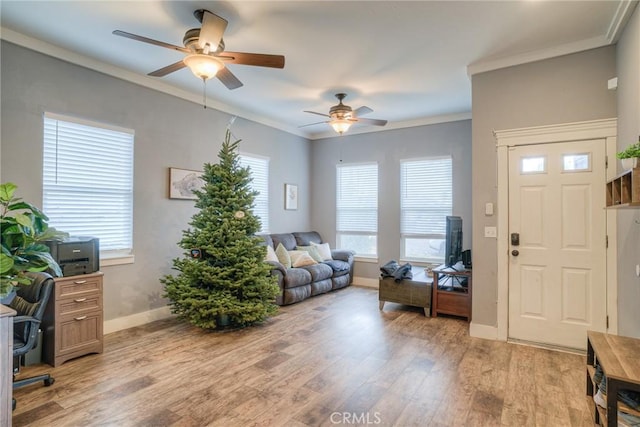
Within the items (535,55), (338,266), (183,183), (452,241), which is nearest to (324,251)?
(338,266)

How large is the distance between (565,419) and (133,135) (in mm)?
4761

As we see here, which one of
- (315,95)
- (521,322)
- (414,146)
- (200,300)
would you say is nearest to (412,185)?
(414,146)

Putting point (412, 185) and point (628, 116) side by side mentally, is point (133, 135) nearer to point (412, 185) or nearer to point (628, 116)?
point (412, 185)

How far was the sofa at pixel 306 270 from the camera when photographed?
490 cm

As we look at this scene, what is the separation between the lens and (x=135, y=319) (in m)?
4.04

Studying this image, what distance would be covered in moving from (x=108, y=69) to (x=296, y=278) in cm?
343

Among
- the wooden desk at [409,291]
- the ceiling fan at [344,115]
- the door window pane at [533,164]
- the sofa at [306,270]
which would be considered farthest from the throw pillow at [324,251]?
the door window pane at [533,164]

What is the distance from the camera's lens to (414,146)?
6016mm

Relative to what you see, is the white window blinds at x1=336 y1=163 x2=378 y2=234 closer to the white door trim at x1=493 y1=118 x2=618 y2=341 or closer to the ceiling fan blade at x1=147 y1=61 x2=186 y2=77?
the white door trim at x1=493 y1=118 x2=618 y2=341

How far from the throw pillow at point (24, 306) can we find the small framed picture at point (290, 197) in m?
4.13

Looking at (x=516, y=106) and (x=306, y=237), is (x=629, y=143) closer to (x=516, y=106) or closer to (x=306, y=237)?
(x=516, y=106)

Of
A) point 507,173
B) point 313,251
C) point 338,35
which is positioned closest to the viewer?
point 338,35

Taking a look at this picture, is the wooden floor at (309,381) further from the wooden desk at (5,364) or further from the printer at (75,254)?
the printer at (75,254)

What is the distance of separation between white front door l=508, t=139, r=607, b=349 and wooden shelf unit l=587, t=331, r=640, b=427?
106cm
